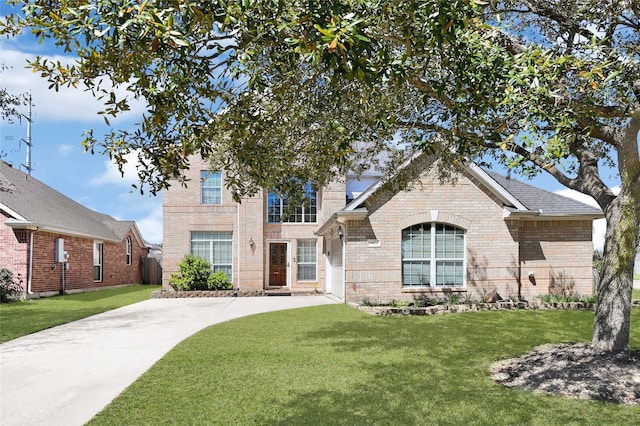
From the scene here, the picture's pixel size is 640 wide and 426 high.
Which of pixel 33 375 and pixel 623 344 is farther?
pixel 623 344

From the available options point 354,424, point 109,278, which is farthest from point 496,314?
point 109,278

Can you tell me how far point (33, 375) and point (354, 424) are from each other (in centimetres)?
497

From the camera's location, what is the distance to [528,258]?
1778cm

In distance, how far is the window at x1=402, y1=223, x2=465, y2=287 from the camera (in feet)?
55.4

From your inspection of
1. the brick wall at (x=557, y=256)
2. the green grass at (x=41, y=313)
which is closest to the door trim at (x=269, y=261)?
the green grass at (x=41, y=313)

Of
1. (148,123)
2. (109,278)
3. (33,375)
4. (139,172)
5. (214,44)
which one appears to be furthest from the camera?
(109,278)

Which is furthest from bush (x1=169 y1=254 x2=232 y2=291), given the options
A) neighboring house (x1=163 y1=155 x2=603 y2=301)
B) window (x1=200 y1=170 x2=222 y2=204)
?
neighboring house (x1=163 y1=155 x2=603 y2=301)

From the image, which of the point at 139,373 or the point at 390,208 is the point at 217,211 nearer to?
the point at 390,208

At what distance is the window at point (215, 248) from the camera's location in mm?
22281

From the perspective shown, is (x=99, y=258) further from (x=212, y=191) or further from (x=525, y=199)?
(x=525, y=199)

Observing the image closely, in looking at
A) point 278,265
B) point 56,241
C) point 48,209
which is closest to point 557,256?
point 278,265

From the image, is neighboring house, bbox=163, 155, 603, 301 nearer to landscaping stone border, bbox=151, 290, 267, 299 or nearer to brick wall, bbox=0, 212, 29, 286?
landscaping stone border, bbox=151, 290, 267, 299

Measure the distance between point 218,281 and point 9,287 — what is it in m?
7.90

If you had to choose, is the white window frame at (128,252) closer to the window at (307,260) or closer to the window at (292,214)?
the window at (292,214)
